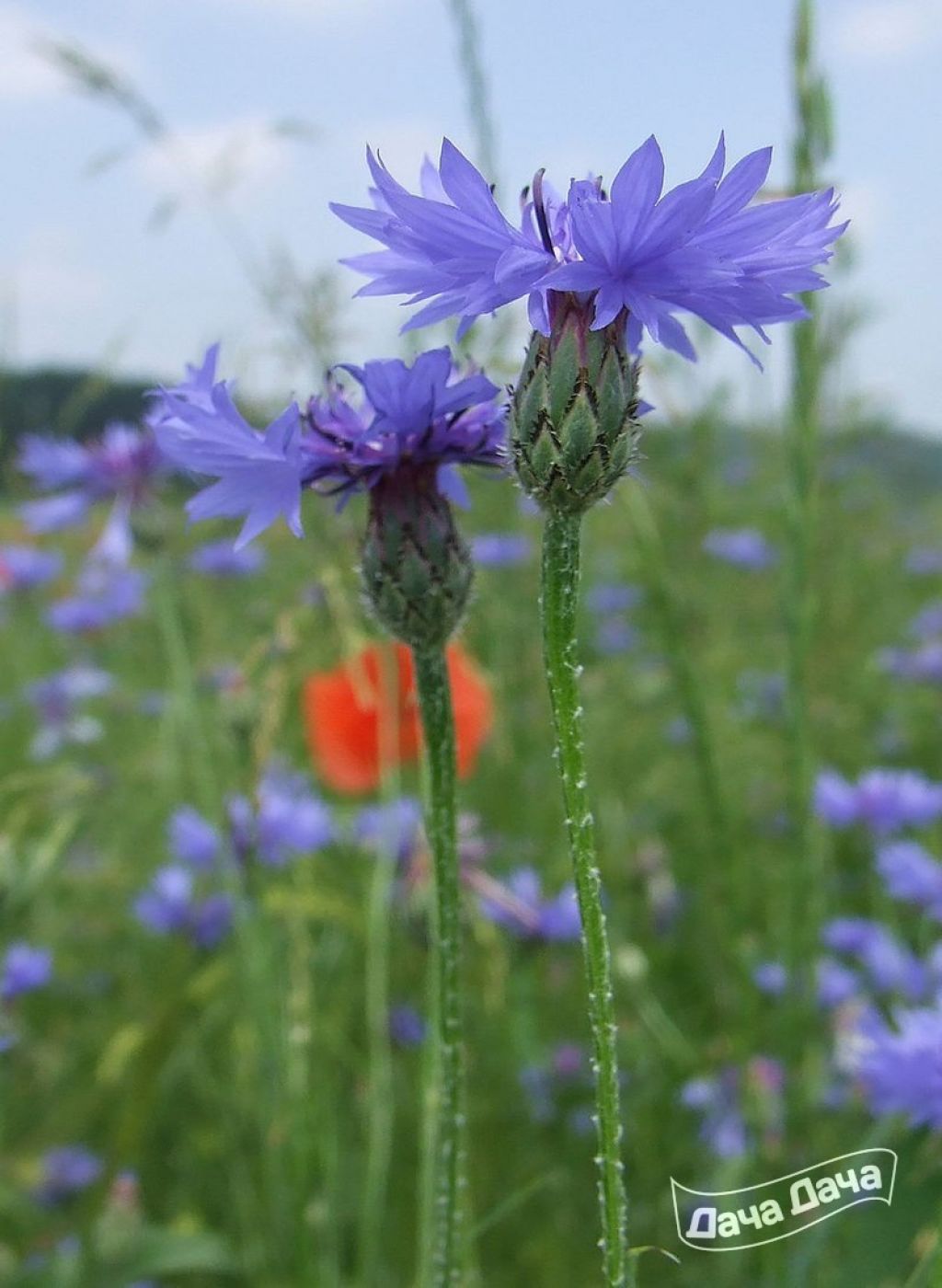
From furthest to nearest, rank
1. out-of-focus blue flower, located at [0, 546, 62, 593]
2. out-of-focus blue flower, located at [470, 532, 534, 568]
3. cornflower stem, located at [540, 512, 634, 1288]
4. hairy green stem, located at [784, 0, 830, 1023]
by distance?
out-of-focus blue flower, located at [0, 546, 62, 593] → out-of-focus blue flower, located at [470, 532, 534, 568] → hairy green stem, located at [784, 0, 830, 1023] → cornflower stem, located at [540, 512, 634, 1288]

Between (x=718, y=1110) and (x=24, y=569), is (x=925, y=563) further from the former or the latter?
(x=718, y=1110)

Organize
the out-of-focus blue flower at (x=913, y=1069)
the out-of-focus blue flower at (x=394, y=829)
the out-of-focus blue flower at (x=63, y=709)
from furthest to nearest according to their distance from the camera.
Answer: the out-of-focus blue flower at (x=63, y=709) < the out-of-focus blue flower at (x=394, y=829) < the out-of-focus blue flower at (x=913, y=1069)

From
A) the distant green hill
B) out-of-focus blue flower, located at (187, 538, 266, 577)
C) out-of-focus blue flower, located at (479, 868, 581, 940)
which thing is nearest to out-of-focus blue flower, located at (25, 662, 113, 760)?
out-of-focus blue flower, located at (187, 538, 266, 577)

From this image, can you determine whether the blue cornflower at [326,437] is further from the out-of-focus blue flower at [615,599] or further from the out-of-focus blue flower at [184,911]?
the out-of-focus blue flower at [615,599]

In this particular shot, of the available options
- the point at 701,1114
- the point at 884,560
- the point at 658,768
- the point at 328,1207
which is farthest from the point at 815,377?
the point at 884,560

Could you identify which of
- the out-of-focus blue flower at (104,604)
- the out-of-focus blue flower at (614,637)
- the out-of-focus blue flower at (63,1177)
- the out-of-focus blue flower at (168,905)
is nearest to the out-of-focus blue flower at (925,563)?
the out-of-focus blue flower at (614,637)

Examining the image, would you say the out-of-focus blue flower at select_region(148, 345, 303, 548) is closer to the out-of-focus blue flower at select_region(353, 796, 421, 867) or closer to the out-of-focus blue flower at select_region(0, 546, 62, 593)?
the out-of-focus blue flower at select_region(353, 796, 421, 867)
